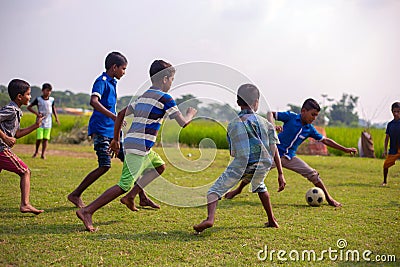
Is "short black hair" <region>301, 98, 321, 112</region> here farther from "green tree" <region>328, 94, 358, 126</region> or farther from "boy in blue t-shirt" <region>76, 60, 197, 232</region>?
"green tree" <region>328, 94, 358, 126</region>

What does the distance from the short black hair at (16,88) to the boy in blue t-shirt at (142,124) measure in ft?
4.18

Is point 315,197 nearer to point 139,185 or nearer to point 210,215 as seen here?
point 210,215

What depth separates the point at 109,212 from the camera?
5.54 meters

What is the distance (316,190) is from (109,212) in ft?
9.63

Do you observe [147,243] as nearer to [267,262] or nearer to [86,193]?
[267,262]

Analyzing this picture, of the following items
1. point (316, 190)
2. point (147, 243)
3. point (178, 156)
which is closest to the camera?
point (147, 243)

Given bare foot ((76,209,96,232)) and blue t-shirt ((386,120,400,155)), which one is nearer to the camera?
bare foot ((76,209,96,232))

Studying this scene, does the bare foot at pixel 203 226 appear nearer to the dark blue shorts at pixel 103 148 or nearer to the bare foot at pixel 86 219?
the bare foot at pixel 86 219

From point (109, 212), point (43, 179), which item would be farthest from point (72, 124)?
point (109, 212)

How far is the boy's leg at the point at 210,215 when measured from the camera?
4.41 m

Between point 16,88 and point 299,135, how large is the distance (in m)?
3.96

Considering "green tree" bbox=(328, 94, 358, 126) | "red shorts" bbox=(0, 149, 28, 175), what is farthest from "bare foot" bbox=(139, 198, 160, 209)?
"green tree" bbox=(328, 94, 358, 126)

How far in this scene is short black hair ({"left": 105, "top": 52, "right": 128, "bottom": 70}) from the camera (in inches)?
217

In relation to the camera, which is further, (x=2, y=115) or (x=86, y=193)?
(x=86, y=193)
